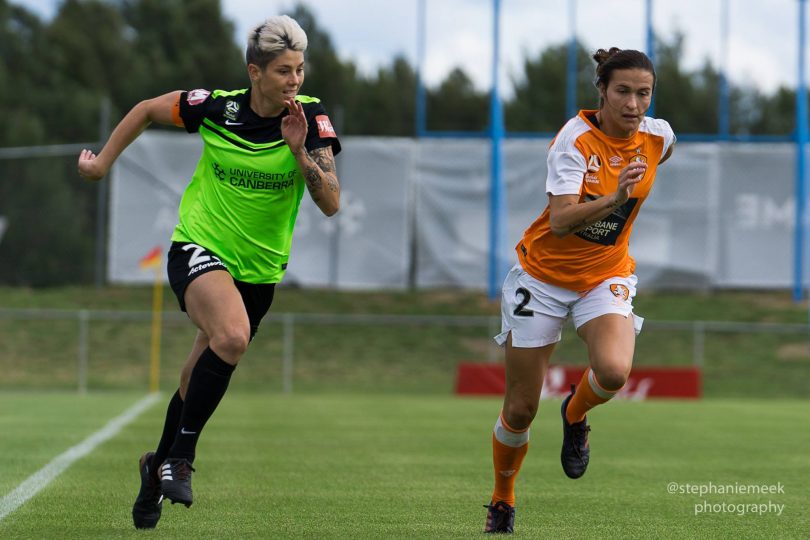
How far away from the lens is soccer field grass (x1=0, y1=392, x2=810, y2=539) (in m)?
5.74

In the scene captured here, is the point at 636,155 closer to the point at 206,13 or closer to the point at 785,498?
the point at 785,498

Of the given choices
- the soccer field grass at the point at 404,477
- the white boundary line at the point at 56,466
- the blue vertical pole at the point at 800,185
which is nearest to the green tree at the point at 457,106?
the blue vertical pole at the point at 800,185

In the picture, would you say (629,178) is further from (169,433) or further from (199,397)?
(169,433)

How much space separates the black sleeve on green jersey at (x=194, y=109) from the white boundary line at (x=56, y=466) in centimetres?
194

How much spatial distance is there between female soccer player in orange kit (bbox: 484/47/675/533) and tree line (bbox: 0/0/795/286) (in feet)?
109

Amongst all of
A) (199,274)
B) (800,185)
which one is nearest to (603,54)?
(199,274)

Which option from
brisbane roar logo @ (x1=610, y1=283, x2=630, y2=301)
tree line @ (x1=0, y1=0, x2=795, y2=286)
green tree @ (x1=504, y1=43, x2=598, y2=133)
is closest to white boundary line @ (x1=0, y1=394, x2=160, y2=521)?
brisbane roar logo @ (x1=610, y1=283, x2=630, y2=301)

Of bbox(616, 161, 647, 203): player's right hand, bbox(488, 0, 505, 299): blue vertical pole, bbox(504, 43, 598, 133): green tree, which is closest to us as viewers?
bbox(616, 161, 647, 203): player's right hand

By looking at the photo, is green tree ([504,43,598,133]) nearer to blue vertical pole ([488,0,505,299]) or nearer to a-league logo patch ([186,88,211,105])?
blue vertical pole ([488,0,505,299])

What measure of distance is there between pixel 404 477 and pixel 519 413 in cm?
232

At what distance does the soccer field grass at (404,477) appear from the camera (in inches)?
226

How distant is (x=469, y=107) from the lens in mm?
45344

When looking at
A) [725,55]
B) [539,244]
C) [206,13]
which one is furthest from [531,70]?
[539,244]
